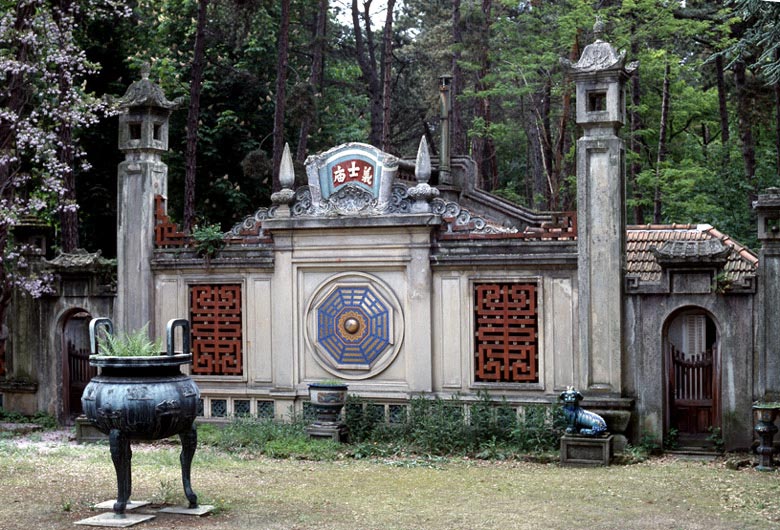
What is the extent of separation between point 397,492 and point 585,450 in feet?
9.23

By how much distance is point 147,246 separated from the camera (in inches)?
569

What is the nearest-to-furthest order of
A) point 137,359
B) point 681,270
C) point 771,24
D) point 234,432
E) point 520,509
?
point 137,359
point 520,509
point 771,24
point 681,270
point 234,432

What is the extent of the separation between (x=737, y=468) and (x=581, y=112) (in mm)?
4679

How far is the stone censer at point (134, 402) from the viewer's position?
331 inches

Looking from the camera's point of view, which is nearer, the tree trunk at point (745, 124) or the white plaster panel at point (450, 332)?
the white plaster panel at point (450, 332)

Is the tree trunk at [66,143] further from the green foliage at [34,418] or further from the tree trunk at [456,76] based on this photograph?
the tree trunk at [456,76]

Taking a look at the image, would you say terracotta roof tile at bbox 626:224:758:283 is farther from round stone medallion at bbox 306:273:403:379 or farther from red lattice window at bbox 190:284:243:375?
red lattice window at bbox 190:284:243:375

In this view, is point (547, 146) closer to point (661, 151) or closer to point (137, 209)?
point (661, 151)

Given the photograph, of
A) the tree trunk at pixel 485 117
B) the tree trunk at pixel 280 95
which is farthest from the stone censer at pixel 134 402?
the tree trunk at pixel 485 117

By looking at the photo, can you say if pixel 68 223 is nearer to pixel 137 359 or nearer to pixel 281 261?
pixel 281 261

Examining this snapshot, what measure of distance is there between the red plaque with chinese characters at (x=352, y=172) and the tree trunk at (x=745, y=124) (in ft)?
35.1

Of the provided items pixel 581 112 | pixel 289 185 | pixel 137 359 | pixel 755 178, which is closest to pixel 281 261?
pixel 289 185

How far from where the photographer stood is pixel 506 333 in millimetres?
12836

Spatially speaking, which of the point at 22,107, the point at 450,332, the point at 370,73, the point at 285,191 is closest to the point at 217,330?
the point at 285,191
